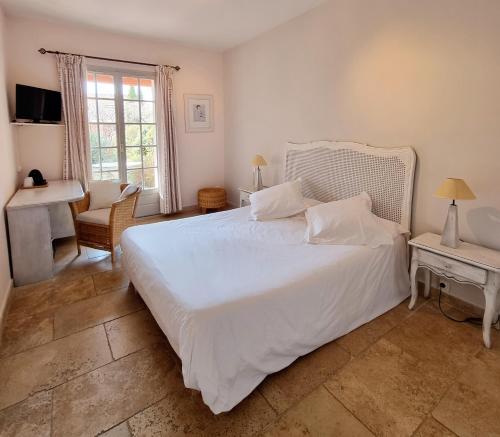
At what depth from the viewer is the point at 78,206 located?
134 inches

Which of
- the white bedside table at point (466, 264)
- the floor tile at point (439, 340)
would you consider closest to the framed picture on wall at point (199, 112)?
the white bedside table at point (466, 264)

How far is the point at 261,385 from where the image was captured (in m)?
1.74

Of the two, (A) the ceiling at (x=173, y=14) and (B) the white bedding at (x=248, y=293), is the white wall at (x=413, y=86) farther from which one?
(B) the white bedding at (x=248, y=293)

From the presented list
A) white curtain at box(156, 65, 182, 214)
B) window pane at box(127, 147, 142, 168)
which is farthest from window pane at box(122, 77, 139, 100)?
window pane at box(127, 147, 142, 168)

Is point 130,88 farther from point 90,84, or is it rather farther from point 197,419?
point 197,419

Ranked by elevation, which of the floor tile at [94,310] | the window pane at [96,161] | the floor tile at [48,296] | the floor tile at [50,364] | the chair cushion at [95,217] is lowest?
the floor tile at [50,364]

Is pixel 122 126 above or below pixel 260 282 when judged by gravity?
above

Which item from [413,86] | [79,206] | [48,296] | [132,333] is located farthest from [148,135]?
[413,86]

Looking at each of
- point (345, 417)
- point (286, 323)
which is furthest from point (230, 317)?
point (345, 417)

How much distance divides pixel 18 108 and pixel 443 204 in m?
4.45

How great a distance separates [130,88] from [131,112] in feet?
1.08

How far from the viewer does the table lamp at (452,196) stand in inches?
81.6

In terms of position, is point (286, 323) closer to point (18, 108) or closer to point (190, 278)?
point (190, 278)

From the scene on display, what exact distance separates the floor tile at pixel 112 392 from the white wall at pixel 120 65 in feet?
10.2
